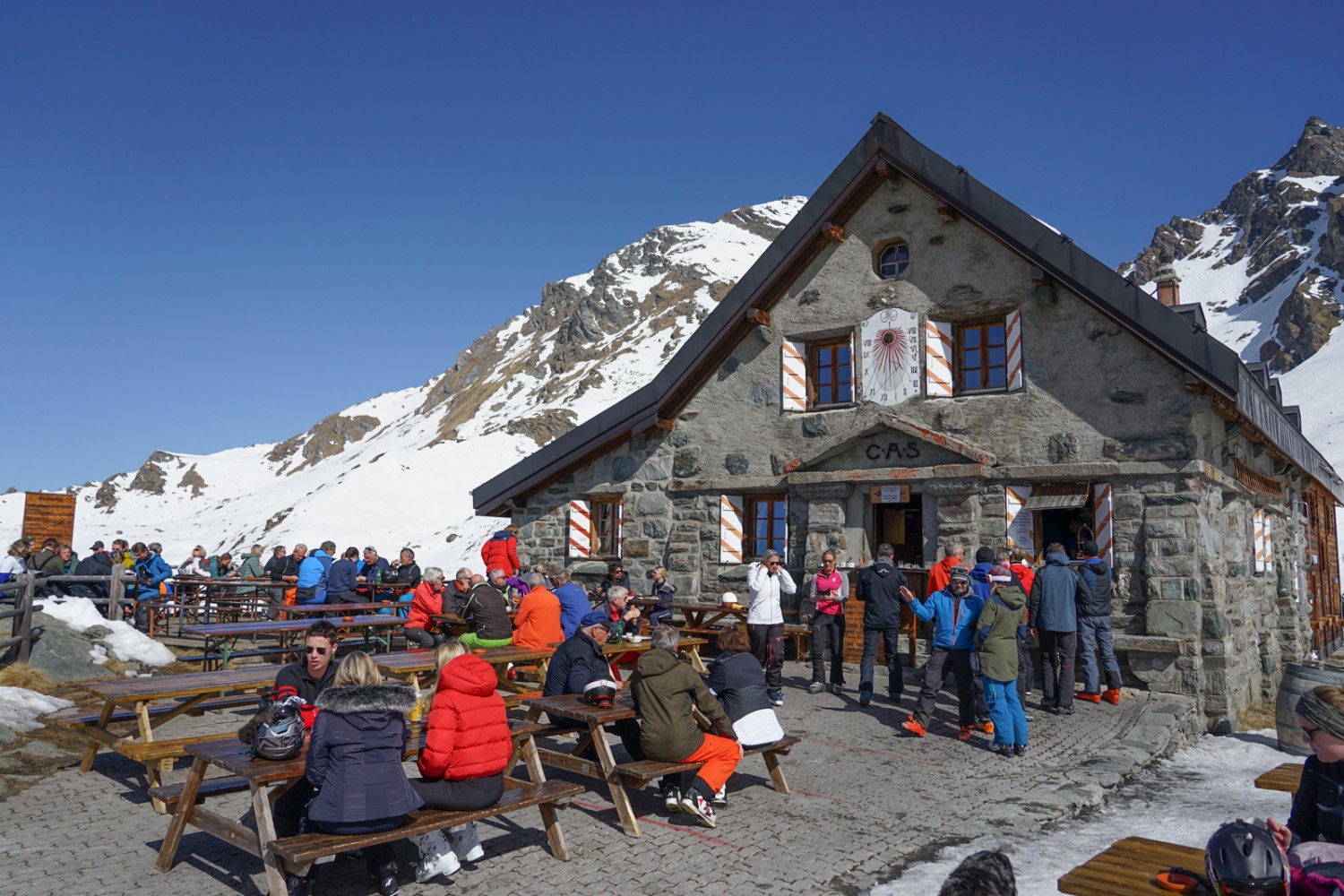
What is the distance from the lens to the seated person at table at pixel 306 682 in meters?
5.25

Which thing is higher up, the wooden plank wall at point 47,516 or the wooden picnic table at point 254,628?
the wooden plank wall at point 47,516

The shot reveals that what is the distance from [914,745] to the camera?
28.5 feet

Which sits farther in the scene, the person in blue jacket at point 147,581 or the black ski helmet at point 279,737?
the person in blue jacket at point 147,581

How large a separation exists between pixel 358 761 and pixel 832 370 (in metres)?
10.6

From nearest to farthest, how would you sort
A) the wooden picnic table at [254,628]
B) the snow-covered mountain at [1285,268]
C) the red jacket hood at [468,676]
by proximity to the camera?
the red jacket hood at [468,676]
the wooden picnic table at [254,628]
the snow-covered mountain at [1285,268]

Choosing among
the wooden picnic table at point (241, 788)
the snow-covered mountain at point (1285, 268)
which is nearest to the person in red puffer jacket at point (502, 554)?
the wooden picnic table at point (241, 788)

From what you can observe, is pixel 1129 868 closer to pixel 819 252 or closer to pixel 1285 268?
pixel 819 252

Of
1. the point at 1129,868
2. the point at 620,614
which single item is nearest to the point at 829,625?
the point at 620,614

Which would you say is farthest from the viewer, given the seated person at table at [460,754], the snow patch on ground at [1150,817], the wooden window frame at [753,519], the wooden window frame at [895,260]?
the wooden window frame at [753,519]

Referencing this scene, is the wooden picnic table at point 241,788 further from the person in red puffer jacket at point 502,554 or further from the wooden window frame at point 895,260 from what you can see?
the wooden window frame at point 895,260

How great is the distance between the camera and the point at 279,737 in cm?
498

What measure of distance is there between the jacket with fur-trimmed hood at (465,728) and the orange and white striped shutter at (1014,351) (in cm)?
917

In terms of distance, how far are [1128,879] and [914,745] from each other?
5.35m

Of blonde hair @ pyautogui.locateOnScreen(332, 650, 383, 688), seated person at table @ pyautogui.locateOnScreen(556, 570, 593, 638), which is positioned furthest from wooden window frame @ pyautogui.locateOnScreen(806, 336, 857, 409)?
blonde hair @ pyautogui.locateOnScreen(332, 650, 383, 688)
